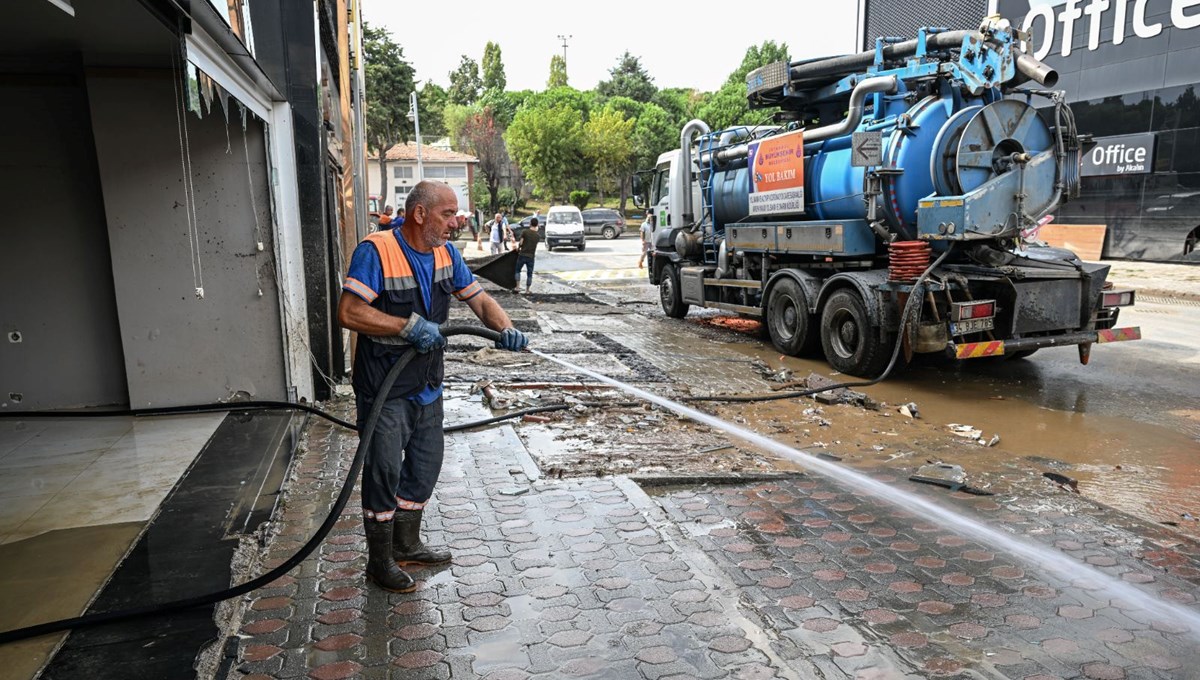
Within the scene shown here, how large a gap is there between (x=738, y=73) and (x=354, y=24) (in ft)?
150

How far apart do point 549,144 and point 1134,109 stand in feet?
118

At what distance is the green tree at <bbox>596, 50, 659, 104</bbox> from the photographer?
6675 cm

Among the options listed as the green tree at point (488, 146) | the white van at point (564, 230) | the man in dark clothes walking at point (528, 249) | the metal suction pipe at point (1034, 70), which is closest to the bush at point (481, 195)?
the green tree at point (488, 146)

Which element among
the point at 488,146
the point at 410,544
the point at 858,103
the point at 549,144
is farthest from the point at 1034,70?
the point at 488,146

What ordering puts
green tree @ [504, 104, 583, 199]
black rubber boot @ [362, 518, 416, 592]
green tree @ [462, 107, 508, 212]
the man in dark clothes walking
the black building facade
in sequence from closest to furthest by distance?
black rubber boot @ [362, 518, 416, 592]
the man in dark clothes walking
the black building facade
green tree @ [504, 104, 583, 199]
green tree @ [462, 107, 508, 212]

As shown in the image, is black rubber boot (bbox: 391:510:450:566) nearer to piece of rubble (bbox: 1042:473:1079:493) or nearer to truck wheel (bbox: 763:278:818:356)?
piece of rubble (bbox: 1042:473:1079:493)

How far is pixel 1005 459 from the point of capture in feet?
18.6

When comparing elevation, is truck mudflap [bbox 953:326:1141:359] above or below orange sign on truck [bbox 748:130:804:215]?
below

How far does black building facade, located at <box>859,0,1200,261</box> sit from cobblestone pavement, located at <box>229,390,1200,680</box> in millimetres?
16432

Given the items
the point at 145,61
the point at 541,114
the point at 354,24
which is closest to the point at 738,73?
the point at 541,114

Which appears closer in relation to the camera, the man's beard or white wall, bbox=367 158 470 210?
the man's beard

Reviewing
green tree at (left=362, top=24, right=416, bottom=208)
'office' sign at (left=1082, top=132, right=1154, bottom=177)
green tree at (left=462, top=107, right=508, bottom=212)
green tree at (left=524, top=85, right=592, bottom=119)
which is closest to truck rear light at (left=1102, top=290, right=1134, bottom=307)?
'office' sign at (left=1082, top=132, right=1154, bottom=177)

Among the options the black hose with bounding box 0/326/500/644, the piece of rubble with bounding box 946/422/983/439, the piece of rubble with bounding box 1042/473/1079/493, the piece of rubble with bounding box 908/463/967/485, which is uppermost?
the black hose with bounding box 0/326/500/644

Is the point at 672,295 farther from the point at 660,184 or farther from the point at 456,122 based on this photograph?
the point at 456,122
